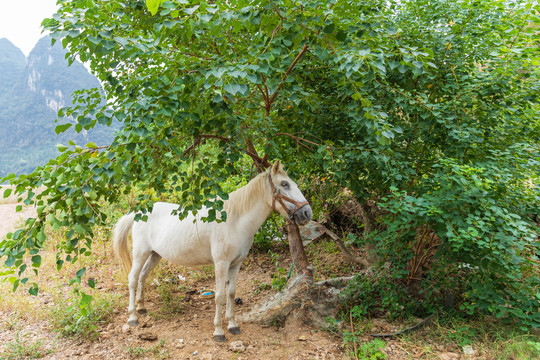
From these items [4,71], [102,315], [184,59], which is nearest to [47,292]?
[102,315]

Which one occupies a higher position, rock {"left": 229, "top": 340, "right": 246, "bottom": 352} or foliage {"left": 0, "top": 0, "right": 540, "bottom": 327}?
foliage {"left": 0, "top": 0, "right": 540, "bottom": 327}

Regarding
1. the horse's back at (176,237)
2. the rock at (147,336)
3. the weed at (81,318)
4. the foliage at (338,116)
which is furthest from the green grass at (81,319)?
the foliage at (338,116)

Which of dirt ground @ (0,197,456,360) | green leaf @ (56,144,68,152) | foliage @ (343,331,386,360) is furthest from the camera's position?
dirt ground @ (0,197,456,360)

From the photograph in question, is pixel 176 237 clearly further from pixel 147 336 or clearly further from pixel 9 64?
pixel 9 64

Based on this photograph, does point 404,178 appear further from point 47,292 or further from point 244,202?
point 47,292

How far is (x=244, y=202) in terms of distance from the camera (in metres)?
3.89

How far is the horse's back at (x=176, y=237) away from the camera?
4.07 meters

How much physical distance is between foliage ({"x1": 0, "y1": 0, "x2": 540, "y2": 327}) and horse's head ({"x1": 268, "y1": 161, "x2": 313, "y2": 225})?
1.50 feet

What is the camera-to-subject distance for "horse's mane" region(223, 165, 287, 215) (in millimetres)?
3744

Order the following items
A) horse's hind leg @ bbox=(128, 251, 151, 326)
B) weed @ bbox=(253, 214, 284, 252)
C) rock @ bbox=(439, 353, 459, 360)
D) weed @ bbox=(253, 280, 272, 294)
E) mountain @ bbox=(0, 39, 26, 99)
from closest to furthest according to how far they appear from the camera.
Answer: rock @ bbox=(439, 353, 459, 360) < horse's hind leg @ bbox=(128, 251, 151, 326) < weed @ bbox=(253, 280, 272, 294) < weed @ bbox=(253, 214, 284, 252) < mountain @ bbox=(0, 39, 26, 99)

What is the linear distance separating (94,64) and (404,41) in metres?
3.27

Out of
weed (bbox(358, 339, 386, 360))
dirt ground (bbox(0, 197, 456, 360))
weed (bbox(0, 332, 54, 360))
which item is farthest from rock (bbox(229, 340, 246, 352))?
weed (bbox(0, 332, 54, 360))

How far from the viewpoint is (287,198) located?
347 cm

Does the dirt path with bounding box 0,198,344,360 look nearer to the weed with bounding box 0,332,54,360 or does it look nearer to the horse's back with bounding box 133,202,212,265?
the weed with bounding box 0,332,54,360
